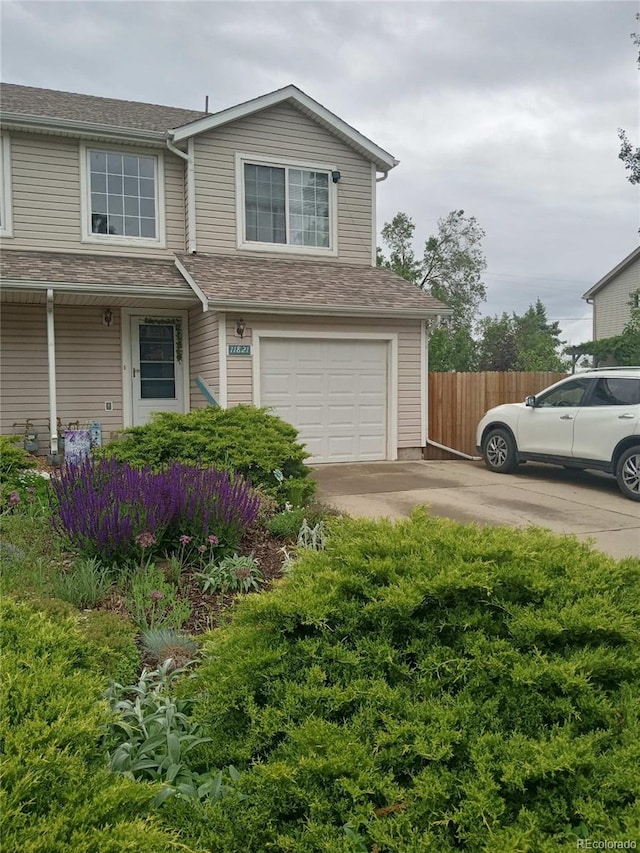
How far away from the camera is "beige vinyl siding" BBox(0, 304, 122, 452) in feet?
35.1

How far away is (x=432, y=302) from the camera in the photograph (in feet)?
38.3

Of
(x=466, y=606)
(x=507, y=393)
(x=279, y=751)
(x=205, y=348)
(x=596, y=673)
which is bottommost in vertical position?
(x=279, y=751)

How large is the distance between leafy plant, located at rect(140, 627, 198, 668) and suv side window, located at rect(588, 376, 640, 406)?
6984 mm

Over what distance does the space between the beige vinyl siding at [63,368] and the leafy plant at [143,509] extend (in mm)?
6410

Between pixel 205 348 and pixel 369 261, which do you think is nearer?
pixel 205 348

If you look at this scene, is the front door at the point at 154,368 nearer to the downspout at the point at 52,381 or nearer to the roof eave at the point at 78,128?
the downspout at the point at 52,381

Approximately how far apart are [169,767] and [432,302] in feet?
34.7

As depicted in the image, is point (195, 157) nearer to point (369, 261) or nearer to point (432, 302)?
point (369, 261)

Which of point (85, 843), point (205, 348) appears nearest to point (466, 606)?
point (85, 843)

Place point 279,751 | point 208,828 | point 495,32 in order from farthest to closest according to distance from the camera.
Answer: point 495,32 < point 279,751 < point 208,828

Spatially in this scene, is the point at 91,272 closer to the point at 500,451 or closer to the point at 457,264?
the point at 500,451

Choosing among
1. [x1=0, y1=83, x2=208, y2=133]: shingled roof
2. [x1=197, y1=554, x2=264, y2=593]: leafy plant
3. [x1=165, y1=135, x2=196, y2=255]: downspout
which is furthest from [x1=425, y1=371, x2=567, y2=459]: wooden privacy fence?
[x1=197, y1=554, x2=264, y2=593]: leafy plant

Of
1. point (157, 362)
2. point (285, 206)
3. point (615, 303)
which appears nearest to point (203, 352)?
point (157, 362)

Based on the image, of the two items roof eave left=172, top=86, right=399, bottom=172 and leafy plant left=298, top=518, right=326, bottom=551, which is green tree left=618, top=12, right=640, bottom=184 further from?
leafy plant left=298, top=518, right=326, bottom=551
